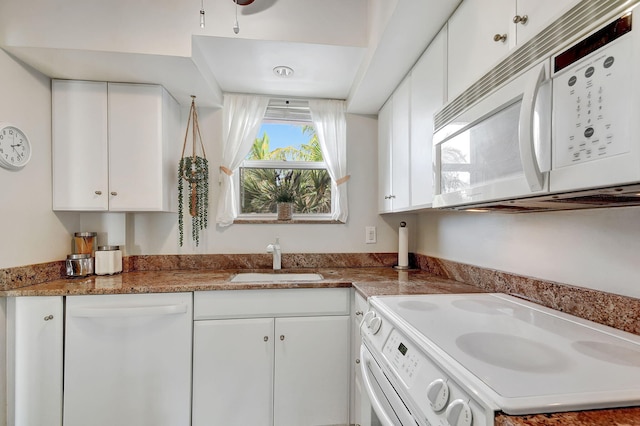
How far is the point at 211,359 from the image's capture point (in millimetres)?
1560

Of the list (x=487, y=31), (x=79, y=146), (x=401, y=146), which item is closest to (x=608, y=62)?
(x=487, y=31)

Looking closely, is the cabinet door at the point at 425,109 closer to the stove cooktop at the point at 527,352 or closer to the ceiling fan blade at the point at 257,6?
the stove cooktop at the point at 527,352

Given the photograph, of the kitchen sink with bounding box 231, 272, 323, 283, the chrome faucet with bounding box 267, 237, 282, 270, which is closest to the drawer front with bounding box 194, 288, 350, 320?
the kitchen sink with bounding box 231, 272, 323, 283

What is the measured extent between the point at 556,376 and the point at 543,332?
296 mm

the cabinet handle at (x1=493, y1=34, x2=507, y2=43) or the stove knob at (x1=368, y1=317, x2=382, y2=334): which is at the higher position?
the cabinet handle at (x1=493, y1=34, x2=507, y2=43)

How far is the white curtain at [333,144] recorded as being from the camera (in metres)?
2.20

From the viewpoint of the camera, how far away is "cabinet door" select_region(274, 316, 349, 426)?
1.60 m

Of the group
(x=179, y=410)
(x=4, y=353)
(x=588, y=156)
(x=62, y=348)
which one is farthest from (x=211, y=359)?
(x=588, y=156)

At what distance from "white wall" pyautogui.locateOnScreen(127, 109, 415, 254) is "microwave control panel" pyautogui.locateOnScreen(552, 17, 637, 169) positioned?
1645mm

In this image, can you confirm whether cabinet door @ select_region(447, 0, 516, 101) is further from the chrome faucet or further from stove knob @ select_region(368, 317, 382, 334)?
the chrome faucet

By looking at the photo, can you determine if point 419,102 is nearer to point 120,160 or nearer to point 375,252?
point 375,252

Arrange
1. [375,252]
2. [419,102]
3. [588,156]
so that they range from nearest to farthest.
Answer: [588,156]
[419,102]
[375,252]

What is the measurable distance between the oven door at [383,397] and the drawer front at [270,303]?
0.53m

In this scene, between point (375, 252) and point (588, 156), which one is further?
point (375, 252)
